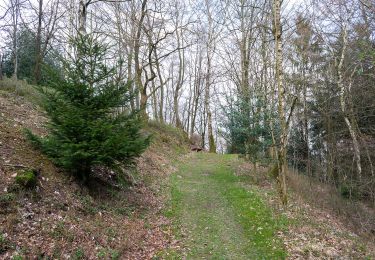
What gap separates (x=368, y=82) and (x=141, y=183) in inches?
502

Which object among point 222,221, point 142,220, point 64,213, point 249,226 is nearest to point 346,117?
point 249,226

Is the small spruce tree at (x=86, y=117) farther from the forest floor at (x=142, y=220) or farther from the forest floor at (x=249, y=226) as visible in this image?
the forest floor at (x=249, y=226)

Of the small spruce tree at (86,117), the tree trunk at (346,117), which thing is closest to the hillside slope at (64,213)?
the small spruce tree at (86,117)

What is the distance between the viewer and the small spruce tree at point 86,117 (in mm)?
7457

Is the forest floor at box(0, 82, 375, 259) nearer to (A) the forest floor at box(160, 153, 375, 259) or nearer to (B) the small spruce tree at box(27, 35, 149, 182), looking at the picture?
(A) the forest floor at box(160, 153, 375, 259)

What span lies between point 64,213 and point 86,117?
2.47 m

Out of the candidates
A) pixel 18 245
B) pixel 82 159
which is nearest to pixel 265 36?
pixel 82 159

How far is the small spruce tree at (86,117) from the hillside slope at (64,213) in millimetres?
645

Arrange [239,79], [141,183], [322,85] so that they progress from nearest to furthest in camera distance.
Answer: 1. [141,183]
2. [322,85]
3. [239,79]

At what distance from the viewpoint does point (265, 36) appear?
16359mm

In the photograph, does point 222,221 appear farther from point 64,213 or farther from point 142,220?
point 64,213

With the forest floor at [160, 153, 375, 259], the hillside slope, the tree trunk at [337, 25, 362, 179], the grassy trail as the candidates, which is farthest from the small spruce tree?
the tree trunk at [337, 25, 362, 179]

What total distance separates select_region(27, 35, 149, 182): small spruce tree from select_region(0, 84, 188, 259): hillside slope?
25.4 inches

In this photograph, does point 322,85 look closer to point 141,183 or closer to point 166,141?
point 166,141
